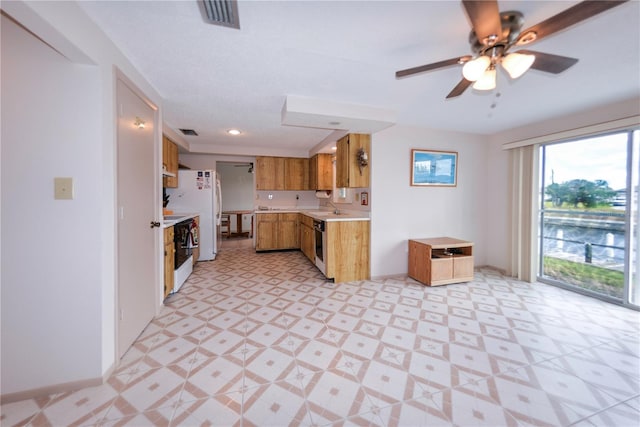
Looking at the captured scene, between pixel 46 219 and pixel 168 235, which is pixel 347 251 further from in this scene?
pixel 46 219

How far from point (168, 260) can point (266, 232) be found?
2532mm

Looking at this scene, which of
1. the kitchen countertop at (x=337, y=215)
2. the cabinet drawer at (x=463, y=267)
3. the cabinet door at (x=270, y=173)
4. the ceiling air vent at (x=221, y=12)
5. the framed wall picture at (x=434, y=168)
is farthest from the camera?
the cabinet door at (x=270, y=173)

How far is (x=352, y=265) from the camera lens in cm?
353

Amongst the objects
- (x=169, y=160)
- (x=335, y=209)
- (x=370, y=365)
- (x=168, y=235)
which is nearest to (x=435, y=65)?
(x=370, y=365)

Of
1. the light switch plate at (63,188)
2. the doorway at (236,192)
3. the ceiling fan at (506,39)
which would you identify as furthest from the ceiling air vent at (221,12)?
the doorway at (236,192)

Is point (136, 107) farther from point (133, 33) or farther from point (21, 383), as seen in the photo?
point (21, 383)

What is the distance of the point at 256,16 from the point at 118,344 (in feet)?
7.74

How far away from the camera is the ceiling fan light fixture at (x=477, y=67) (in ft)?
4.61

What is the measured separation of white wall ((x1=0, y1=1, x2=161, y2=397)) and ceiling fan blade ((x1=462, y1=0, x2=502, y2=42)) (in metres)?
2.04

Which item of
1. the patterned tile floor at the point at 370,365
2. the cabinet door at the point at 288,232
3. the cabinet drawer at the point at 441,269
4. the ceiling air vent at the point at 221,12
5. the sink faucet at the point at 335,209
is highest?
the ceiling air vent at the point at 221,12

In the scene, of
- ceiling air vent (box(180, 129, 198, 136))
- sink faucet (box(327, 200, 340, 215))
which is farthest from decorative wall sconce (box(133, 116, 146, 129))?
sink faucet (box(327, 200, 340, 215))

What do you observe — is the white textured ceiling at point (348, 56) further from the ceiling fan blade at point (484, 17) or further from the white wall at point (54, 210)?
the white wall at point (54, 210)

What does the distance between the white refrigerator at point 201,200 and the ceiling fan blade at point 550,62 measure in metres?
4.46

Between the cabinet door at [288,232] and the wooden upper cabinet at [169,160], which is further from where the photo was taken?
the cabinet door at [288,232]
